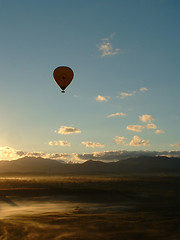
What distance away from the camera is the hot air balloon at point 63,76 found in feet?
112

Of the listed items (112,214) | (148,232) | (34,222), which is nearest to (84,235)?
(148,232)

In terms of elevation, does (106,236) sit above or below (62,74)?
below

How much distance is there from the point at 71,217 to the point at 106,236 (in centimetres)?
600

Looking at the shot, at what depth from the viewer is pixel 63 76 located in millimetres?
34031

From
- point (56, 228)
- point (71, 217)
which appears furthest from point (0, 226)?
point (71, 217)

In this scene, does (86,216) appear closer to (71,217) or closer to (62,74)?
(71,217)

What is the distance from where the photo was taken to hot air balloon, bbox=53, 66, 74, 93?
34.0 metres

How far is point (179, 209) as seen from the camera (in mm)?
24453

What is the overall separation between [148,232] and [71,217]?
6712 millimetres

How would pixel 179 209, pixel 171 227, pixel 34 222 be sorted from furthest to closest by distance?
pixel 179 209
pixel 34 222
pixel 171 227

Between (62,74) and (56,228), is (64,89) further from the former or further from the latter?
(56,228)

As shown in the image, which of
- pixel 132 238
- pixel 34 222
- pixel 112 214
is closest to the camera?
pixel 132 238

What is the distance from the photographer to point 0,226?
18.2 meters

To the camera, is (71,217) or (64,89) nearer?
(71,217)
